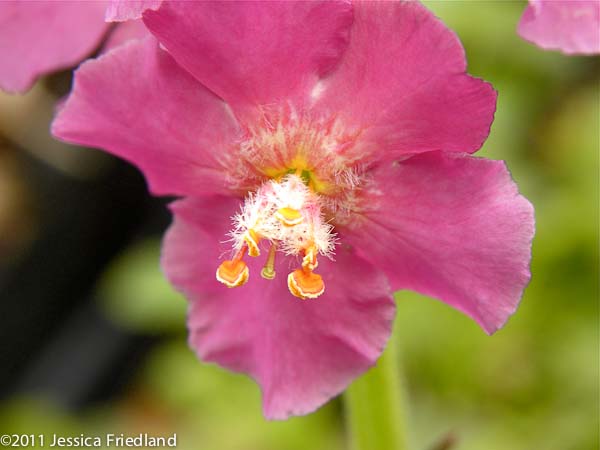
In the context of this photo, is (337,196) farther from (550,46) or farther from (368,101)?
(550,46)

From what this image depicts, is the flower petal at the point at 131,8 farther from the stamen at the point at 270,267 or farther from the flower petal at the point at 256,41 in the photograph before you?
the stamen at the point at 270,267

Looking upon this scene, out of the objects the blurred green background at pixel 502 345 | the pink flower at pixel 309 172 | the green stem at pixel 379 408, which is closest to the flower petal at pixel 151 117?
the pink flower at pixel 309 172

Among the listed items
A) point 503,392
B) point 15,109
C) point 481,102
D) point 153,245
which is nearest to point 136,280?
point 153,245

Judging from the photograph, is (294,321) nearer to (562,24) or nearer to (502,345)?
(562,24)

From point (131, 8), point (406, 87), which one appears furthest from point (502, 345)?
point (131, 8)

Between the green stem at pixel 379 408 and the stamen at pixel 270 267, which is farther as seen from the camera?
the green stem at pixel 379 408
